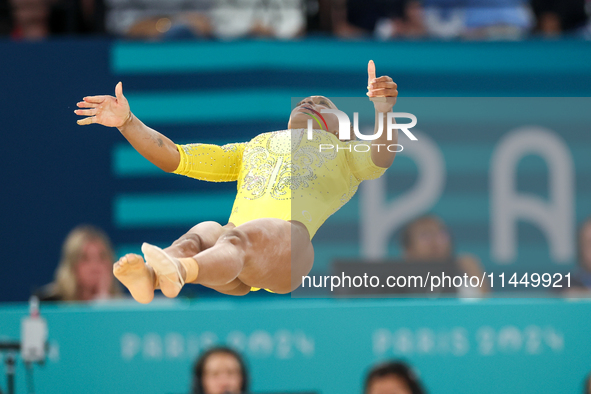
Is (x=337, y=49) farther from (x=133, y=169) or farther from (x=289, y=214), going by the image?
(x=289, y=214)

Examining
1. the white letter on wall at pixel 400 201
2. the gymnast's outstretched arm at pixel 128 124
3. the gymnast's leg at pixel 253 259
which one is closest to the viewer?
the gymnast's leg at pixel 253 259

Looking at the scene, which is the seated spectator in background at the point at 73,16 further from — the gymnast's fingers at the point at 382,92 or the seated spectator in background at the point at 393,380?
the gymnast's fingers at the point at 382,92

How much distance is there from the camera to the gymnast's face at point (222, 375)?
15.4 ft

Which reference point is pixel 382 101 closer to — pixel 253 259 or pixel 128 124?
pixel 253 259

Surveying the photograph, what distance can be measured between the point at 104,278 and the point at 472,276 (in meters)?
2.89

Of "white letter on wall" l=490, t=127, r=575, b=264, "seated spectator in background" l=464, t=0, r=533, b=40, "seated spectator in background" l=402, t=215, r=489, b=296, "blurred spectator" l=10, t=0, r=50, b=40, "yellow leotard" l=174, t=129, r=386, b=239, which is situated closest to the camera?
"yellow leotard" l=174, t=129, r=386, b=239

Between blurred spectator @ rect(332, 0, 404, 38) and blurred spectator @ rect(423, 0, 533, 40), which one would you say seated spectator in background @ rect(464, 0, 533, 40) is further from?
blurred spectator @ rect(332, 0, 404, 38)

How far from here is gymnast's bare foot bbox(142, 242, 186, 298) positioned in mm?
2029

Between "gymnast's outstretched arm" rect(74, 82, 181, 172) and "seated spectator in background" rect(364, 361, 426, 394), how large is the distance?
271cm

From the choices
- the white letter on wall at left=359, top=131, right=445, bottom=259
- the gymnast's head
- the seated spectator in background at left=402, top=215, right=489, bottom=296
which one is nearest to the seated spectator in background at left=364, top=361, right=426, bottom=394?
the white letter on wall at left=359, top=131, right=445, bottom=259

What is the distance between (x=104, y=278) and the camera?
16.3ft

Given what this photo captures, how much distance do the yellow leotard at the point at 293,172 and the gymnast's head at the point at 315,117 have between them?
0.03 m

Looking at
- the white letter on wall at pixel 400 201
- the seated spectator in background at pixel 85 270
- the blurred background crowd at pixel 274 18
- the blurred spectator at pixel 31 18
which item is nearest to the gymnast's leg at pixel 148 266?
the white letter on wall at pixel 400 201

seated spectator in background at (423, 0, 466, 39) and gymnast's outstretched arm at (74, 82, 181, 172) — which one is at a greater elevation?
seated spectator in background at (423, 0, 466, 39)
